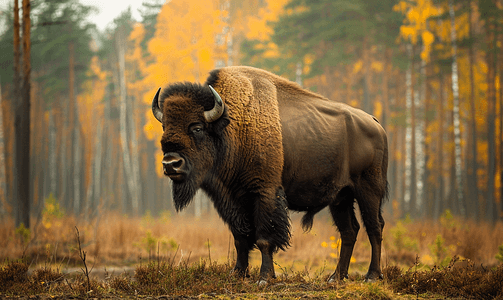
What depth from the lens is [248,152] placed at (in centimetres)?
579

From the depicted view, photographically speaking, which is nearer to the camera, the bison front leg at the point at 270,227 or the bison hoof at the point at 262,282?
the bison hoof at the point at 262,282

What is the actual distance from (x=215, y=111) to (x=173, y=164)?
0.94m

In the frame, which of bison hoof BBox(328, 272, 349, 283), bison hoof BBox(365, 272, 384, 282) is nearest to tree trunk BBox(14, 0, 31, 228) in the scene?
bison hoof BBox(328, 272, 349, 283)

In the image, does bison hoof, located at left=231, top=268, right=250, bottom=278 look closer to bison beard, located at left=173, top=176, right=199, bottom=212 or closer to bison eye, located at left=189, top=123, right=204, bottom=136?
bison beard, located at left=173, top=176, right=199, bottom=212

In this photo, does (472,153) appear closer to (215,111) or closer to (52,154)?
(215,111)

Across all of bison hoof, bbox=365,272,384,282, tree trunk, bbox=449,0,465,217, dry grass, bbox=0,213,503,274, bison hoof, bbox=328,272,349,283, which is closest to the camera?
bison hoof, bbox=328,272,349,283

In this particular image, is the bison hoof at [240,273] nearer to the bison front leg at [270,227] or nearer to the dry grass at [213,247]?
the bison front leg at [270,227]

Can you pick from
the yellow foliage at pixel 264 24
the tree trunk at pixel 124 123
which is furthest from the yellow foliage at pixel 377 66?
the tree trunk at pixel 124 123

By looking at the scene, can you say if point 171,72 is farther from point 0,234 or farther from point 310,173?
point 310,173

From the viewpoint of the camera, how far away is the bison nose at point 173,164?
5020 millimetres

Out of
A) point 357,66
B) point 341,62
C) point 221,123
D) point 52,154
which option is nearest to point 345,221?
point 221,123

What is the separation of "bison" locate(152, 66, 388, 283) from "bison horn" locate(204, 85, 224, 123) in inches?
0.5

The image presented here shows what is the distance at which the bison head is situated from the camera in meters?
5.28

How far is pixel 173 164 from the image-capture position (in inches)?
199
